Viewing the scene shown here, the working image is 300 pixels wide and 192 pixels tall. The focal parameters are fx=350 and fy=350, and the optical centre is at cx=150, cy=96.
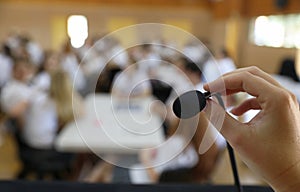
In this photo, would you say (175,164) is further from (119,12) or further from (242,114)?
(119,12)

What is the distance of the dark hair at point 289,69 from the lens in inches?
179

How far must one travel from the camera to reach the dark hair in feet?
14.9

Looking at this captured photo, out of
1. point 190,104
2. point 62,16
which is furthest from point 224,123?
point 62,16

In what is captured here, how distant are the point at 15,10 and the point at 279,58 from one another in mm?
7026

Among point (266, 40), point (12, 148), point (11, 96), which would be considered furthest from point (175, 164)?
point (266, 40)

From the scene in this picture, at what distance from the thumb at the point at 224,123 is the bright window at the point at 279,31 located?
4873 millimetres

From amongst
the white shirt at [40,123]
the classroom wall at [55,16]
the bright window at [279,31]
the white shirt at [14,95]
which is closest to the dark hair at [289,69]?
the bright window at [279,31]

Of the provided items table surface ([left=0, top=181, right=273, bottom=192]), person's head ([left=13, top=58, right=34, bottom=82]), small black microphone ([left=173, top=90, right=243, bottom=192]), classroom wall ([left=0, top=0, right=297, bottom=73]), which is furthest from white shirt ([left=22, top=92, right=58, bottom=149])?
classroom wall ([left=0, top=0, right=297, bottom=73])

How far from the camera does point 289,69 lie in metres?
4.73

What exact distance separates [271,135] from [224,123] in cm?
5

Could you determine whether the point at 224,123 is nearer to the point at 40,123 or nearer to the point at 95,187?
the point at 95,187

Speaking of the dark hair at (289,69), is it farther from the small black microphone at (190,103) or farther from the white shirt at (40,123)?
the small black microphone at (190,103)

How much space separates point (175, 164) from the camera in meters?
1.82

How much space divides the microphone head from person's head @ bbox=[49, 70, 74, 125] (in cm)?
207
